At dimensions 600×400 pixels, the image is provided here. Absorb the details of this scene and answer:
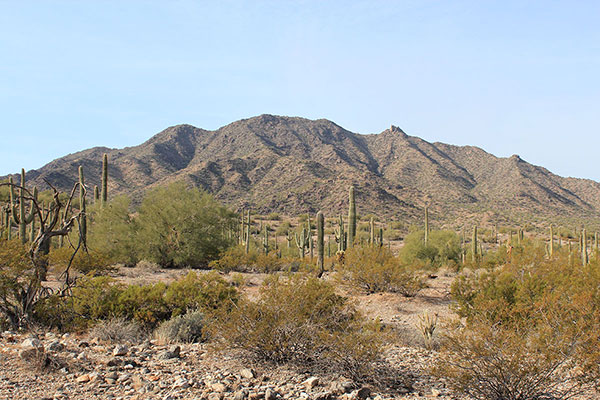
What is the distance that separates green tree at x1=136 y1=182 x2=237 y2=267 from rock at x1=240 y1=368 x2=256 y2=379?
19.5m

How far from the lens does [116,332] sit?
8.07 metres

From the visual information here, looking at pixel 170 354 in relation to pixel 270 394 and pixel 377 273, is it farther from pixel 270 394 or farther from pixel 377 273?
pixel 377 273

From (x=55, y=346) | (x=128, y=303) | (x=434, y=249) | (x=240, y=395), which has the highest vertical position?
(x=128, y=303)

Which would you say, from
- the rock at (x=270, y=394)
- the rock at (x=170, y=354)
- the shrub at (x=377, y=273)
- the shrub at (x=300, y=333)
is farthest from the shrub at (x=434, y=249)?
the rock at (x=270, y=394)

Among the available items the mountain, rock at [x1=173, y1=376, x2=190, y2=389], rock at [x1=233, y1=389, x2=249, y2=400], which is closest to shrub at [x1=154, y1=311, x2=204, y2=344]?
rock at [x1=173, y1=376, x2=190, y2=389]

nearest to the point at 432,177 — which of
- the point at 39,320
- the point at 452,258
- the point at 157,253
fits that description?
the point at 452,258

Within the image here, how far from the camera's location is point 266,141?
11012cm

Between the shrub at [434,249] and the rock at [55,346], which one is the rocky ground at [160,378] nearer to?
the rock at [55,346]

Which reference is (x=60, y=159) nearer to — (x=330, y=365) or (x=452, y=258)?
(x=452, y=258)

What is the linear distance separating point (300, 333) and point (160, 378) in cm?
207

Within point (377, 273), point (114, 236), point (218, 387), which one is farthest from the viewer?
point (114, 236)

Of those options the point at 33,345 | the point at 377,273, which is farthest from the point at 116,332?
the point at 377,273

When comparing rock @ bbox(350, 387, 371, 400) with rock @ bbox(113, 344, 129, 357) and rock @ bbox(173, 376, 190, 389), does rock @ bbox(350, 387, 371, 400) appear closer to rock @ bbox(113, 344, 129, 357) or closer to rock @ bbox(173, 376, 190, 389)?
rock @ bbox(173, 376, 190, 389)

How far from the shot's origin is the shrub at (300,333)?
20.7ft
